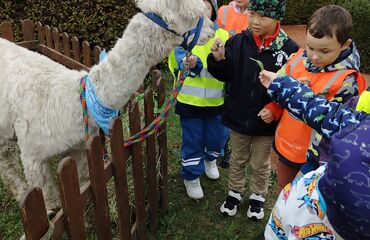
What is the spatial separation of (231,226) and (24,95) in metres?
2.09

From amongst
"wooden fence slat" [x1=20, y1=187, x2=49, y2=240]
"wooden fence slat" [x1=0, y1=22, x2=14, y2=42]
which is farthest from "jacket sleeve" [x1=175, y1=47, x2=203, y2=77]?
"wooden fence slat" [x1=0, y1=22, x2=14, y2=42]

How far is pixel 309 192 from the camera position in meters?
1.52

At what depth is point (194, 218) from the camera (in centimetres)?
350

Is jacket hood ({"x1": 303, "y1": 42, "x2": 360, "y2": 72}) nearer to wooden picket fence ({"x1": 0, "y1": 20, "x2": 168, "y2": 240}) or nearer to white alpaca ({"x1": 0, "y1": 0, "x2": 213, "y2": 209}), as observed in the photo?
white alpaca ({"x1": 0, "y1": 0, "x2": 213, "y2": 209})

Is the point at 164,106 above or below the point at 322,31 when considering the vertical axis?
below

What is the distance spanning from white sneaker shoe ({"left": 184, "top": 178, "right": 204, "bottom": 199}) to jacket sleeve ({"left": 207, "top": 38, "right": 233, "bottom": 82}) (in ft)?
3.83

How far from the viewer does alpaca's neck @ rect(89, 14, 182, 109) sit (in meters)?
2.35

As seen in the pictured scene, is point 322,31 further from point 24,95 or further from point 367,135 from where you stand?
point 24,95

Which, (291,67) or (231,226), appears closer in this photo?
(291,67)

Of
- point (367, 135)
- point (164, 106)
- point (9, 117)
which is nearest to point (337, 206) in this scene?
point (367, 135)

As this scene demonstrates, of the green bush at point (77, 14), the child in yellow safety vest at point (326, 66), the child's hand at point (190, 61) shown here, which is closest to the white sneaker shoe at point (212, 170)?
the child's hand at point (190, 61)

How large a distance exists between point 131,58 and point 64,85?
1.94 feet

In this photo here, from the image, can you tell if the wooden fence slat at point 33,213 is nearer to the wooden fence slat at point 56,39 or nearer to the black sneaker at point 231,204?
the black sneaker at point 231,204

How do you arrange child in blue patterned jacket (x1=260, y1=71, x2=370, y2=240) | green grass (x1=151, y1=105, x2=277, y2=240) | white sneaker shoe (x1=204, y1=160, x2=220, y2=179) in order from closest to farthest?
child in blue patterned jacket (x1=260, y1=71, x2=370, y2=240) → green grass (x1=151, y1=105, x2=277, y2=240) → white sneaker shoe (x1=204, y1=160, x2=220, y2=179)
